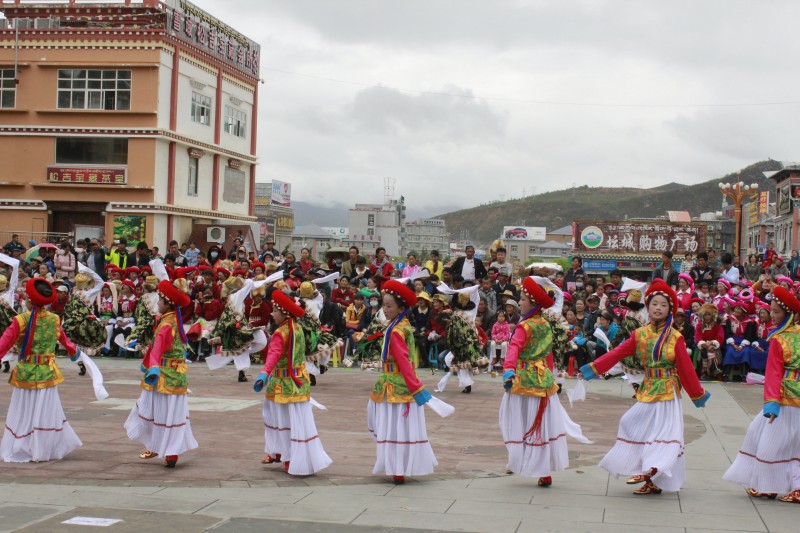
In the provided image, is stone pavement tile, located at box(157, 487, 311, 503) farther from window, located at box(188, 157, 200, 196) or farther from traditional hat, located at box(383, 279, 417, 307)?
window, located at box(188, 157, 200, 196)

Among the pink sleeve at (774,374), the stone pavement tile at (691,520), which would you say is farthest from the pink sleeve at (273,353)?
the pink sleeve at (774,374)

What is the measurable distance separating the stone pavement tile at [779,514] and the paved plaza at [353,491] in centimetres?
1

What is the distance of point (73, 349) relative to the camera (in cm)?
990

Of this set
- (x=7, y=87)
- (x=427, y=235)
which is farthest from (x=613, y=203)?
(x=7, y=87)

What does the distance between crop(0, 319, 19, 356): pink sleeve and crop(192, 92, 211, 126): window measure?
29.4 m

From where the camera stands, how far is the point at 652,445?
8.04 meters

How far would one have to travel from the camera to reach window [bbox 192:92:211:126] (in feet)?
125

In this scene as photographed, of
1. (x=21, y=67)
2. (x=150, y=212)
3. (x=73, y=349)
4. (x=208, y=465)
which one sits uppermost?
(x=21, y=67)

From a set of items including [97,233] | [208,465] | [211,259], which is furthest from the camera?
[97,233]

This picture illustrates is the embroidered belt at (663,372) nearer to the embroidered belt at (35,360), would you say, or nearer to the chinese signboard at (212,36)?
the embroidered belt at (35,360)

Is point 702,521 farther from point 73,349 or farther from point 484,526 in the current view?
point 73,349

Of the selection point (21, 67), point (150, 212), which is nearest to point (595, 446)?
point (150, 212)

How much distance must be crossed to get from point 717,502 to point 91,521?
4.97m

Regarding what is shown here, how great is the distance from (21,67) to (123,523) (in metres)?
32.7
